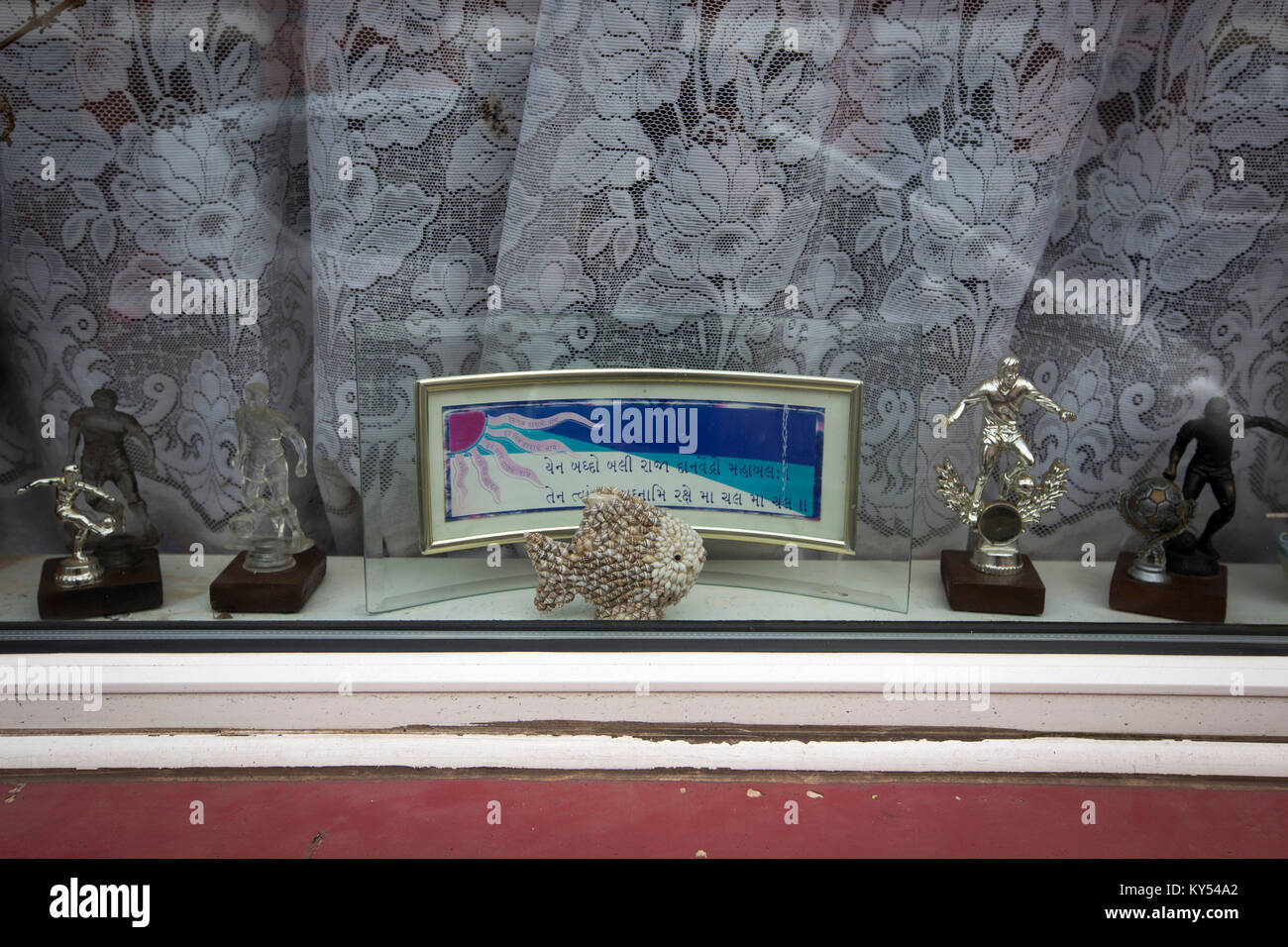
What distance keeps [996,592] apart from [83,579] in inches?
38.8

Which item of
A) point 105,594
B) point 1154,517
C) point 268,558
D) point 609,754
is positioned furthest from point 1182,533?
point 105,594

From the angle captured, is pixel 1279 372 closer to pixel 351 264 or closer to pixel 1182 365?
pixel 1182 365

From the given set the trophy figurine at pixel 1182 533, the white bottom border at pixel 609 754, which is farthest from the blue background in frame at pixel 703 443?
the trophy figurine at pixel 1182 533

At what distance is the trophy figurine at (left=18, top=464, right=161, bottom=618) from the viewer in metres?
1.05

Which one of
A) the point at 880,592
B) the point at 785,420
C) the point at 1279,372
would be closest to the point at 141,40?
the point at 785,420

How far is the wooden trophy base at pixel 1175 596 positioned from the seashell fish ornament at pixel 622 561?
1.57 ft

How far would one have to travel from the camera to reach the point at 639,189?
3.58ft

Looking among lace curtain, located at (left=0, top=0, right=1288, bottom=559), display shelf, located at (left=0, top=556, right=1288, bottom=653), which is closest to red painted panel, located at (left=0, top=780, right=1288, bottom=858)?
display shelf, located at (left=0, top=556, right=1288, bottom=653)

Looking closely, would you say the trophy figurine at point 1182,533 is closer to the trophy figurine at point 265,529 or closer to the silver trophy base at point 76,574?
the trophy figurine at point 265,529

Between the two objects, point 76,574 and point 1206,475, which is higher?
point 1206,475

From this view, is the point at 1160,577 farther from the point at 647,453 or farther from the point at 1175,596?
the point at 647,453

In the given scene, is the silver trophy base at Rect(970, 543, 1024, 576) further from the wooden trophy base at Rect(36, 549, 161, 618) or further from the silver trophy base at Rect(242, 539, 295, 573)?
the wooden trophy base at Rect(36, 549, 161, 618)

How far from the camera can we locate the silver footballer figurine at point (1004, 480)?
108 cm

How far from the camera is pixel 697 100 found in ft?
3.49
